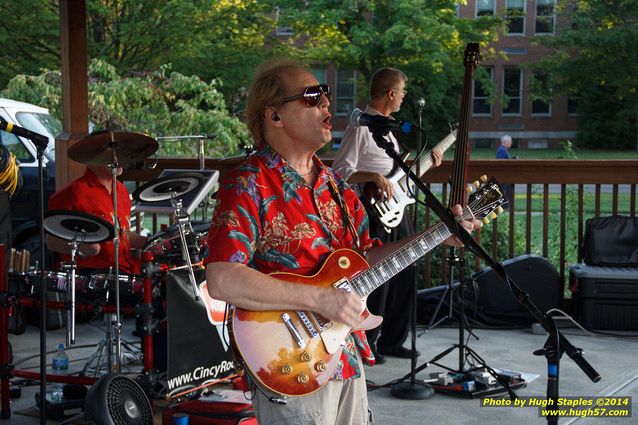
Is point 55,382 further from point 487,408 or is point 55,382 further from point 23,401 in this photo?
point 487,408

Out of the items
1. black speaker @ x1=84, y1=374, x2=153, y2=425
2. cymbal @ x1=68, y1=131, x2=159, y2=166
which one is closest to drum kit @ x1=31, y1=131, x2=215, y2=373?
cymbal @ x1=68, y1=131, x2=159, y2=166

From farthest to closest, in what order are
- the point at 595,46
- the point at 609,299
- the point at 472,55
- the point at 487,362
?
the point at 595,46 → the point at 609,299 → the point at 487,362 → the point at 472,55

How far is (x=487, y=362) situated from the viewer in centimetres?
605

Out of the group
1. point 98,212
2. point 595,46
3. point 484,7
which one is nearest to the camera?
point 98,212

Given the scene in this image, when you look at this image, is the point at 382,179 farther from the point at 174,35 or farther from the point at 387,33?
the point at 387,33

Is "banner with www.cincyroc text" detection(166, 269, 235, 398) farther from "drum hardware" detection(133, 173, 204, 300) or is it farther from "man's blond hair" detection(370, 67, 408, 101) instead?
"man's blond hair" detection(370, 67, 408, 101)

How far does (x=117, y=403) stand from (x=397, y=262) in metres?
1.99

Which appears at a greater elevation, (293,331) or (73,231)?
(293,331)

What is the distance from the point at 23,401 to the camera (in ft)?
17.1

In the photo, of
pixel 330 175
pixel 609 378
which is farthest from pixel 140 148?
pixel 609 378

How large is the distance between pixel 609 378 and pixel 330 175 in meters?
3.62

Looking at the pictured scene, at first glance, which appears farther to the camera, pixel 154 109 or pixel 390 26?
pixel 390 26

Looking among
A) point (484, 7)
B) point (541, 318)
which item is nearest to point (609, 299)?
point (541, 318)

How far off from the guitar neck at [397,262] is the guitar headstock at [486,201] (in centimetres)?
23
